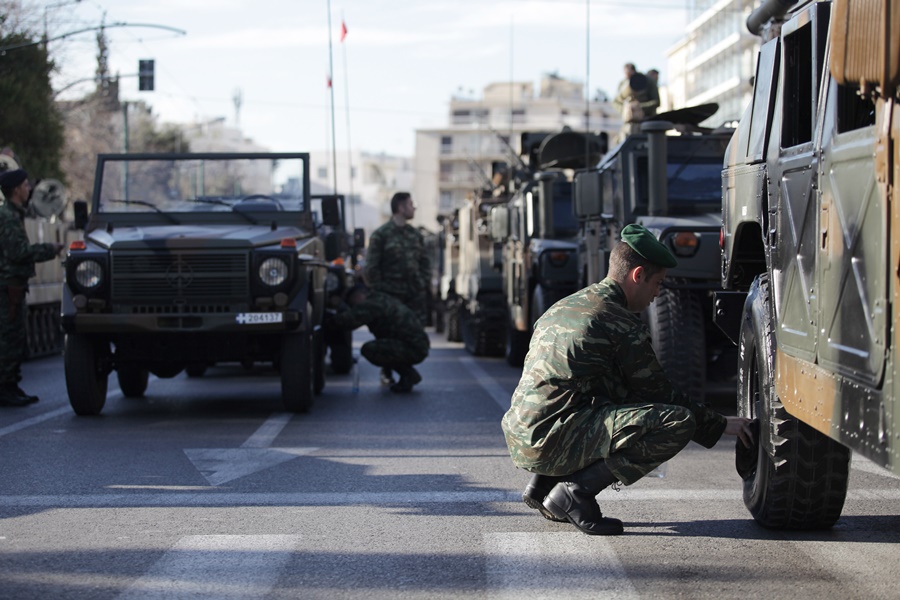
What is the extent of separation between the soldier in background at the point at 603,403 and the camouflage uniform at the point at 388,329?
7095 millimetres

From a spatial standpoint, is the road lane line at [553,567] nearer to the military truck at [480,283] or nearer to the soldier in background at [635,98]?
the soldier in background at [635,98]

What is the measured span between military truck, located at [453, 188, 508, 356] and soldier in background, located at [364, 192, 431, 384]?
5.09m

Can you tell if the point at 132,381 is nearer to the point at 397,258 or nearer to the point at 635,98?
the point at 397,258

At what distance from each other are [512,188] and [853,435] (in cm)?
1538

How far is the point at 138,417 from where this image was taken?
11.2 meters

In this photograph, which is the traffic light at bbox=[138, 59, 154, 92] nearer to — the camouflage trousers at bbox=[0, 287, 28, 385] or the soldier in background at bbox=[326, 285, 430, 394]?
the soldier in background at bbox=[326, 285, 430, 394]

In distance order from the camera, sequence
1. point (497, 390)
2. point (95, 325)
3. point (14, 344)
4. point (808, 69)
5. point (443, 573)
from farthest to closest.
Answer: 1. point (497, 390)
2. point (14, 344)
3. point (95, 325)
4. point (808, 69)
5. point (443, 573)

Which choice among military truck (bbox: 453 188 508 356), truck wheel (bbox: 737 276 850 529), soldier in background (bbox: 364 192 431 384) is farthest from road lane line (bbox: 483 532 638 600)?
military truck (bbox: 453 188 508 356)

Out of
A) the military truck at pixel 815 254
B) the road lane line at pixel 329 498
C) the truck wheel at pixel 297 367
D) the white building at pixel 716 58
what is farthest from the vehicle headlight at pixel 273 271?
the white building at pixel 716 58

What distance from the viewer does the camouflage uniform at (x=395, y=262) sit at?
14.0 metres

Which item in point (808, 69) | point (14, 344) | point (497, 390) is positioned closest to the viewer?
point (808, 69)

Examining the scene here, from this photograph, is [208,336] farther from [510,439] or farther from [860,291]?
[860,291]

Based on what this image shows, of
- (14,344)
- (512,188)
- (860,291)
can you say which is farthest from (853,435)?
(512,188)

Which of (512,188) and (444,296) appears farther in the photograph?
(444,296)
